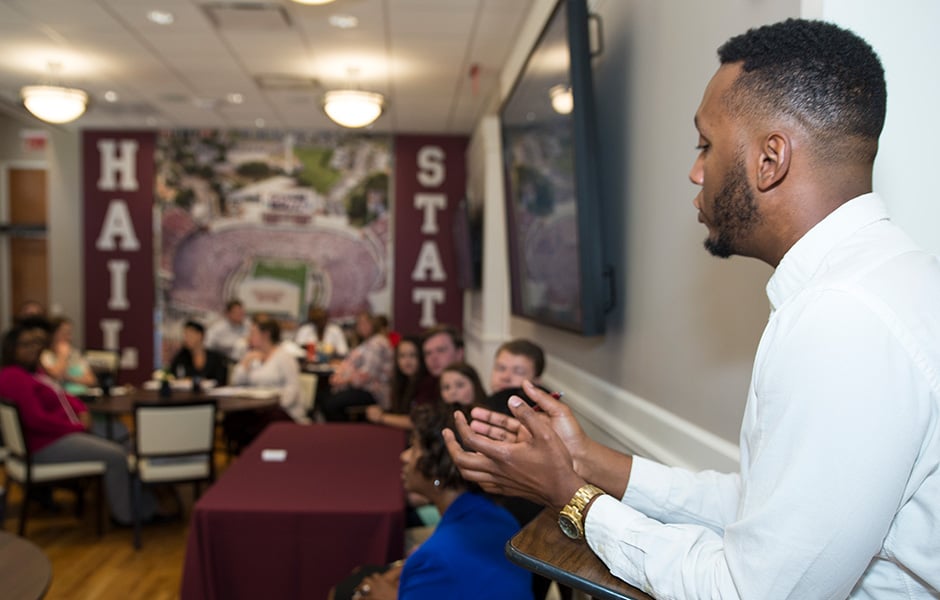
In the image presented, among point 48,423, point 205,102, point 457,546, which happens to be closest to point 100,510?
point 48,423

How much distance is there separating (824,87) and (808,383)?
39 centimetres

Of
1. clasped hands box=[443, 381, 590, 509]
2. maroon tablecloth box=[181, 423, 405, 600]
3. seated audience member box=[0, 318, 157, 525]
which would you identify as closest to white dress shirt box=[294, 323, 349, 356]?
seated audience member box=[0, 318, 157, 525]

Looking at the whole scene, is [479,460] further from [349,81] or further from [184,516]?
[349,81]

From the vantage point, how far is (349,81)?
21.0 feet

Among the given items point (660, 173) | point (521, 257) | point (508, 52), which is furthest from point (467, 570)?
point (508, 52)

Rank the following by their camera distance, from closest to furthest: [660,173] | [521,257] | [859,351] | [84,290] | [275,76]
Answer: [859,351] → [660,173] → [521,257] → [275,76] → [84,290]

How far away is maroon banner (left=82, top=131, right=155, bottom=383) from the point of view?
8.72 m

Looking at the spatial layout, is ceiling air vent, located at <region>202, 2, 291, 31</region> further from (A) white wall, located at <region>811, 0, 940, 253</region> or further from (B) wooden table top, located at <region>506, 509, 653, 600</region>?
(B) wooden table top, located at <region>506, 509, 653, 600</region>

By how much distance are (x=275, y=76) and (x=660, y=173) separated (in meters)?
5.01

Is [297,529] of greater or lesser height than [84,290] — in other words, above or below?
below

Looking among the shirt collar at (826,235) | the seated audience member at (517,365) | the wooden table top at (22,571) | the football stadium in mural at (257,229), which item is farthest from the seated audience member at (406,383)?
the football stadium in mural at (257,229)

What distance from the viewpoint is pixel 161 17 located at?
15.9ft

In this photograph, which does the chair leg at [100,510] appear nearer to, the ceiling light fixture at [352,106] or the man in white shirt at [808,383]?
the ceiling light fixture at [352,106]

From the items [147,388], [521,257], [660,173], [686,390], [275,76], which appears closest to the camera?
[686,390]
